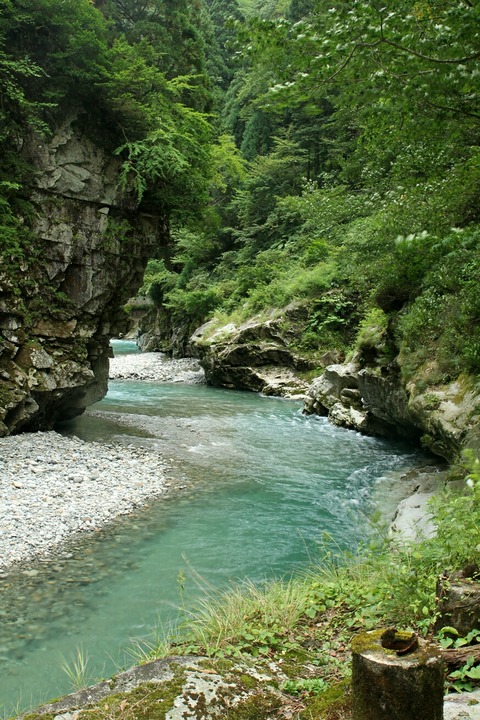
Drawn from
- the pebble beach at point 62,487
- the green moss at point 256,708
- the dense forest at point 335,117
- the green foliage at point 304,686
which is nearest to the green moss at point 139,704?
the green moss at point 256,708

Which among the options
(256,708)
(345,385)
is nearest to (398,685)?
(256,708)

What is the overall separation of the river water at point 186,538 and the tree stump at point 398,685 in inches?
132

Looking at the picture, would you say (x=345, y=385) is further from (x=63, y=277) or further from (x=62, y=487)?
(x=62, y=487)

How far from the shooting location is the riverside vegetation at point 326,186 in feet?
12.2

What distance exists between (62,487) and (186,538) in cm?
274

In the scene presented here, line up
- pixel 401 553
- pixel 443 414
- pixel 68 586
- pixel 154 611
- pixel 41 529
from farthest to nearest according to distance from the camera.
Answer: pixel 443 414
pixel 41 529
pixel 68 586
pixel 154 611
pixel 401 553

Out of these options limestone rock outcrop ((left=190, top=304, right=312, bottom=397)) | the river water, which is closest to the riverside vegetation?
limestone rock outcrop ((left=190, top=304, right=312, bottom=397))

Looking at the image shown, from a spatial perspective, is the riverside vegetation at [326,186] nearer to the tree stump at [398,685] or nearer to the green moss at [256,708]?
the green moss at [256,708]

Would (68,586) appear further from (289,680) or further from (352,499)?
(352,499)

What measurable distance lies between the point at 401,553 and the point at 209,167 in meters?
12.8

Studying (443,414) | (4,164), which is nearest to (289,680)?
(443,414)

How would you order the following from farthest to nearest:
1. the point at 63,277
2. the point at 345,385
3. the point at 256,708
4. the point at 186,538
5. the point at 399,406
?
the point at 345,385 → the point at 63,277 → the point at 399,406 → the point at 186,538 → the point at 256,708

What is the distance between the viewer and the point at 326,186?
17250 mm

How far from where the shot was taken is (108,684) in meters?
2.64
